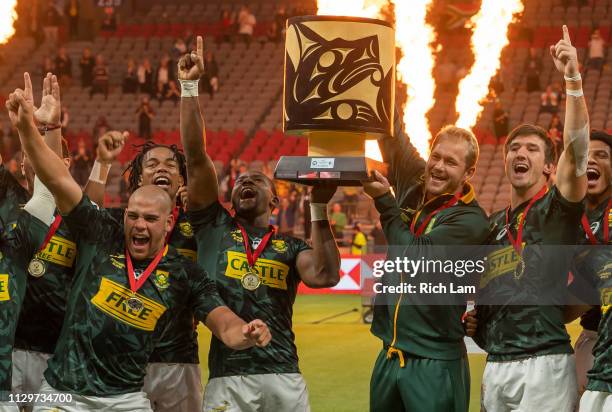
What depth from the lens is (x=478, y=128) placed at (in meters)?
23.1

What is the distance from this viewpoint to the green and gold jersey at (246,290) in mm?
5340

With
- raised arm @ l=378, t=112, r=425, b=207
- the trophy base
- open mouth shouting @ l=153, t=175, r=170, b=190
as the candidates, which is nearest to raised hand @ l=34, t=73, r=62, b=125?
open mouth shouting @ l=153, t=175, r=170, b=190

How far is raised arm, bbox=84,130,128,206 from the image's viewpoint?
530 cm

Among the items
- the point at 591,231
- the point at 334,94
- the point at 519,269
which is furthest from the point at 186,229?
the point at 591,231

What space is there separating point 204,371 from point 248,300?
16.4 feet

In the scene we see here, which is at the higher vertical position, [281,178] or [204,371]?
[281,178]

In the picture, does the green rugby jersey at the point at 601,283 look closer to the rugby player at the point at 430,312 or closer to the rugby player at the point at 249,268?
the rugby player at the point at 430,312

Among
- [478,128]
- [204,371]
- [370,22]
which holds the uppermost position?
[370,22]

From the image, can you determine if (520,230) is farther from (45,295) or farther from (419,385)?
(45,295)

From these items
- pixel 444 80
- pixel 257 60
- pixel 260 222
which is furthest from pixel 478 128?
pixel 260 222

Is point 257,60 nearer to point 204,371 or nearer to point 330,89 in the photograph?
point 204,371

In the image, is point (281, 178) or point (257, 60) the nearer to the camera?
point (281, 178)

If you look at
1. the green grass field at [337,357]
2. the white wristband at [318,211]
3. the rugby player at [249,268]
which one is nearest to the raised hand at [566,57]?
the rugby player at [249,268]

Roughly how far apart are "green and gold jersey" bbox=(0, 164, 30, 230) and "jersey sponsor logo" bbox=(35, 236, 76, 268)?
0.28m
